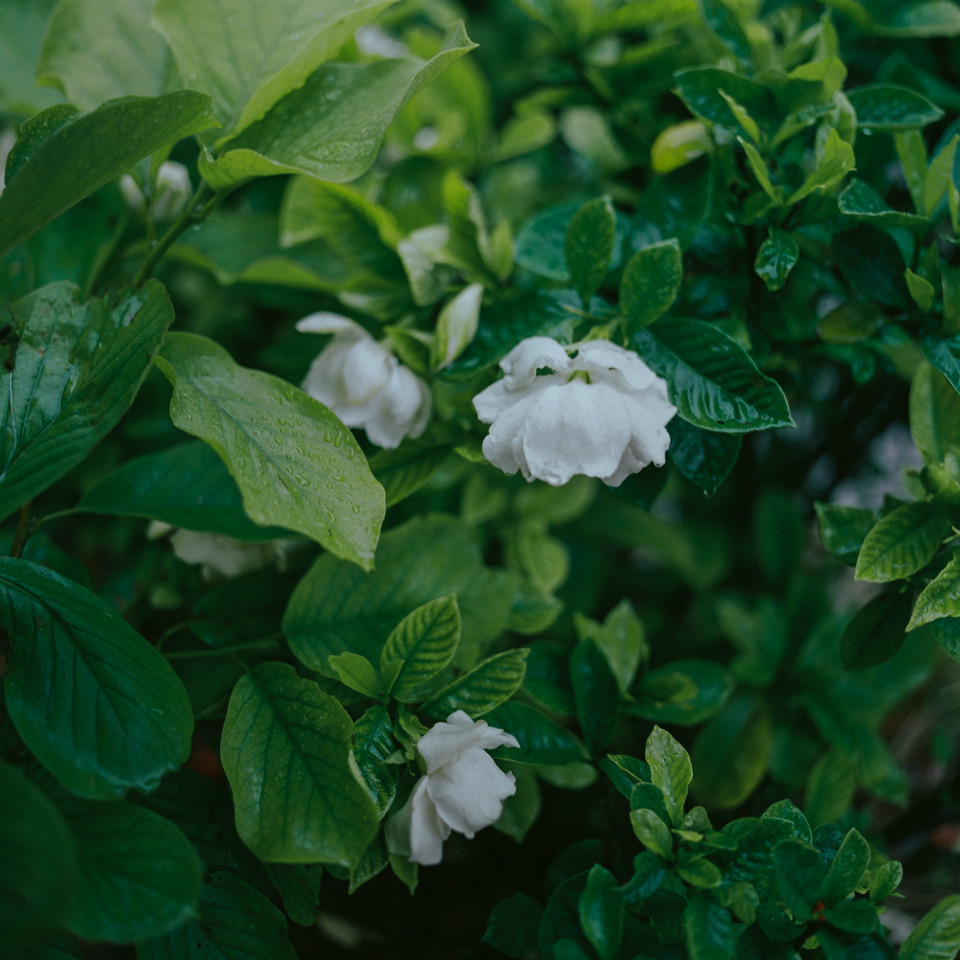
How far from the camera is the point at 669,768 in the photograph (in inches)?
22.6

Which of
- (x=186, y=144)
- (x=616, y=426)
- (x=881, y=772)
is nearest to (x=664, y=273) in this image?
(x=616, y=426)

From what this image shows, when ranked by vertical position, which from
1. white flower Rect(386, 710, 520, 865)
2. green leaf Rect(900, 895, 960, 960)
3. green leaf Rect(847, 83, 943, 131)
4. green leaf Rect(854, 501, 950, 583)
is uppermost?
green leaf Rect(847, 83, 943, 131)

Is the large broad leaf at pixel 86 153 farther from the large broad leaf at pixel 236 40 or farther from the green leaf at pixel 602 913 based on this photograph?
the green leaf at pixel 602 913

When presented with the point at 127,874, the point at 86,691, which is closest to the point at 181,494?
the point at 86,691

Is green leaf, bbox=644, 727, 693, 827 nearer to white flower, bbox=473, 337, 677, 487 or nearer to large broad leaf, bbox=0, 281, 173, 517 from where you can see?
white flower, bbox=473, 337, 677, 487

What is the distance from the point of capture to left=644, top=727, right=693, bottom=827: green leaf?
0.56 metres

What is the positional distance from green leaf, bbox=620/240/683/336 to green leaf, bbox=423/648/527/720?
11.3 inches

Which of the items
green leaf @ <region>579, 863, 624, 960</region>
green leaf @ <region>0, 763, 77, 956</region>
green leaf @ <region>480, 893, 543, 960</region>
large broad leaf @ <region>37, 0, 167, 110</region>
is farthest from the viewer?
large broad leaf @ <region>37, 0, 167, 110</region>

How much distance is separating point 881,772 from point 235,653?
75cm

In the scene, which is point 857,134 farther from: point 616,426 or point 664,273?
point 616,426

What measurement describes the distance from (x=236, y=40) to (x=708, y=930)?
0.80 meters

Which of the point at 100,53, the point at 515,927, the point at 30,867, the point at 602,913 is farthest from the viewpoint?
the point at 100,53

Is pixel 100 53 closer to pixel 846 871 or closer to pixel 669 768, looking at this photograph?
pixel 669 768

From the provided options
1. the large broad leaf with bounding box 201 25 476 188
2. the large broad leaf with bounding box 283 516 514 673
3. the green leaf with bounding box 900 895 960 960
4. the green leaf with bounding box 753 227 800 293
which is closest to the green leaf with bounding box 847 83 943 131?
the green leaf with bounding box 753 227 800 293
